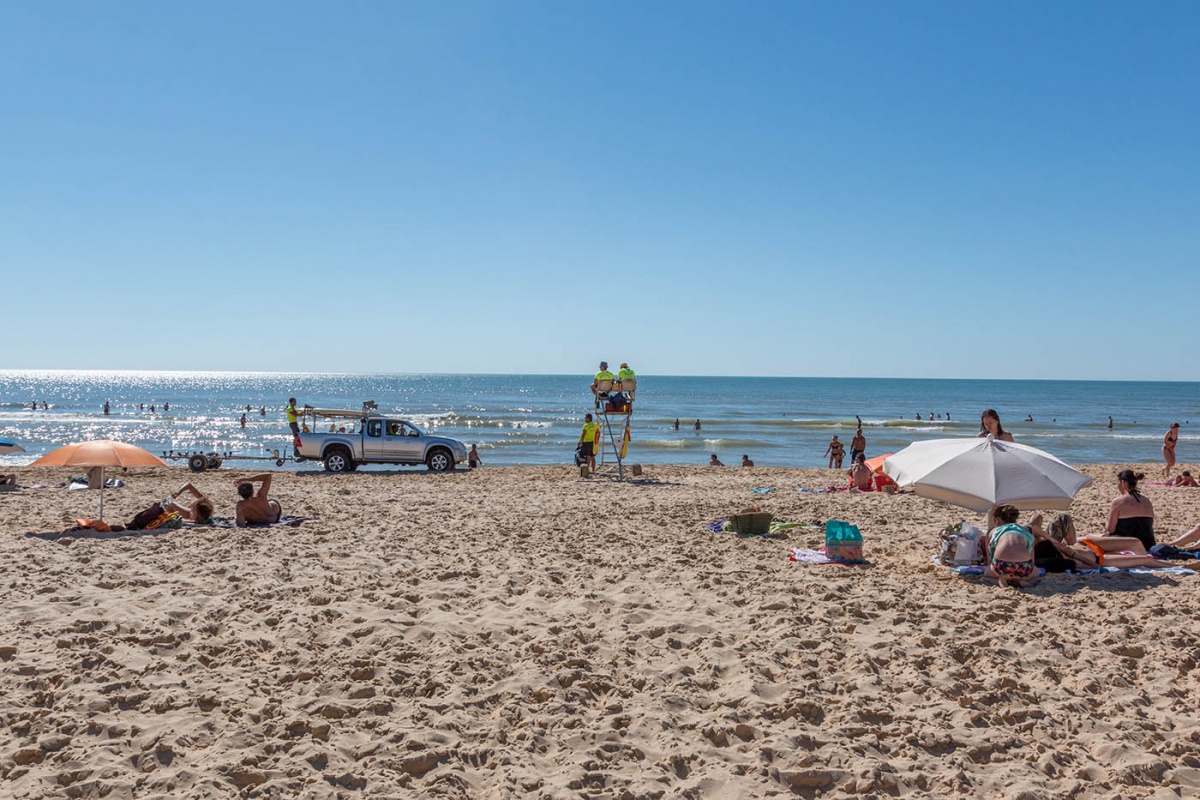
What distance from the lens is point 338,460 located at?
21125mm

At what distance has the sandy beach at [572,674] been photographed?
418cm

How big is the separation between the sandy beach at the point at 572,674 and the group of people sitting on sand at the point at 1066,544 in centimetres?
32

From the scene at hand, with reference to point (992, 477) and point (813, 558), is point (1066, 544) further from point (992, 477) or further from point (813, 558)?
point (813, 558)

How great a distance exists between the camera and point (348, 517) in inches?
461

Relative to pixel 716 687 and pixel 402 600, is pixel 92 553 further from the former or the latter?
pixel 716 687

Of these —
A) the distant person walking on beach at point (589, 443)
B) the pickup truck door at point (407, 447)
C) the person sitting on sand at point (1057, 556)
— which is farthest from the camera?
the pickup truck door at point (407, 447)

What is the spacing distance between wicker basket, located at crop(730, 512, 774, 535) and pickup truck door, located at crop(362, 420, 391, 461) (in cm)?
1302

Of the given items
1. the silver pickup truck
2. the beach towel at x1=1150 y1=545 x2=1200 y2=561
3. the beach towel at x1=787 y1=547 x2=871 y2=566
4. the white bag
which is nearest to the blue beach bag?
the beach towel at x1=787 y1=547 x2=871 y2=566

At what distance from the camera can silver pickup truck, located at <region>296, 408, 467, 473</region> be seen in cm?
2103

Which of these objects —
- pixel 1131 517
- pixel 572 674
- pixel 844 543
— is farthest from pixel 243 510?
pixel 1131 517

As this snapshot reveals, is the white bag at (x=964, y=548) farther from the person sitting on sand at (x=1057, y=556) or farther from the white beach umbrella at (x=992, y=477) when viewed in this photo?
the person sitting on sand at (x=1057, y=556)

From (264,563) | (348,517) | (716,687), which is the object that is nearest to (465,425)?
(348,517)

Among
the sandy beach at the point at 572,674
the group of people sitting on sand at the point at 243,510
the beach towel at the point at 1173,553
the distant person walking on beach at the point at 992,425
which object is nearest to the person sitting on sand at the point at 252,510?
the group of people sitting on sand at the point at 243,510

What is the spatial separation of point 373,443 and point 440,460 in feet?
5.93
